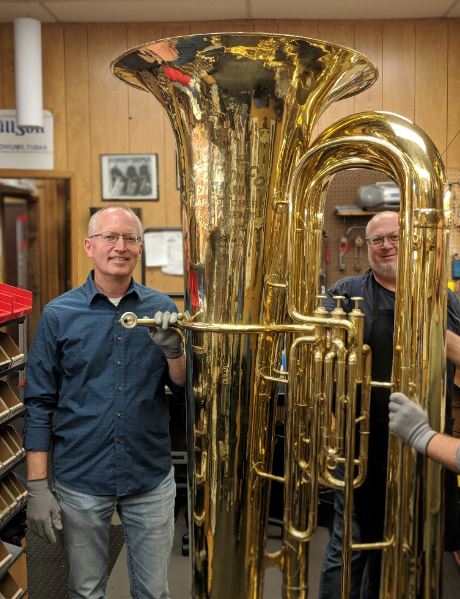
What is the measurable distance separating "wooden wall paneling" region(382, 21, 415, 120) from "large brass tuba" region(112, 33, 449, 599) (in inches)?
106

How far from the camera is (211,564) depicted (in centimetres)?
127

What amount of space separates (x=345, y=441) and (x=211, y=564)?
16.7 inches

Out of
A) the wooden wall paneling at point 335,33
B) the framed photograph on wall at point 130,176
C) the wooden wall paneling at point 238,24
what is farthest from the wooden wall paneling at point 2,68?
the wooden wall paneling at point 335,33

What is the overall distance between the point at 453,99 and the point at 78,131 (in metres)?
2.40

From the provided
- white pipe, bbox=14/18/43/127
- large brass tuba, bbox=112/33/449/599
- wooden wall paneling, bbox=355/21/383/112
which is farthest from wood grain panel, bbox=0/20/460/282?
large brass tuba, bbox=112/33/449/599

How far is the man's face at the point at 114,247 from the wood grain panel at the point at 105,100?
2.27 meters

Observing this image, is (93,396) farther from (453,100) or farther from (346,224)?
(453,100)

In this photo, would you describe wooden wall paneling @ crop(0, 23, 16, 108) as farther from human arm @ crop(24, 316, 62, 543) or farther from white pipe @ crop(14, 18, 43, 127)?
human arm @ crop(24, 316, 62, 543)

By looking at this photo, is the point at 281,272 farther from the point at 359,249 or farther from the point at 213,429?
the point at 359,249

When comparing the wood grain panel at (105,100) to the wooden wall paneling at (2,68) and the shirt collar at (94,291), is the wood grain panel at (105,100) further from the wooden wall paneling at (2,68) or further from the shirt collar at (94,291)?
the shirt collar at (94,291)

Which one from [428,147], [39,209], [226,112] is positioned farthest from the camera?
[39,209]

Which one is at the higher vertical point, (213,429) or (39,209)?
(39,209)

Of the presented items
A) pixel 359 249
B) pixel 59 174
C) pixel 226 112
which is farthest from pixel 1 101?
pixel 226 112

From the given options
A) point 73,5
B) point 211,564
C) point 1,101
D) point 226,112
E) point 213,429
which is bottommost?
point 211,564
